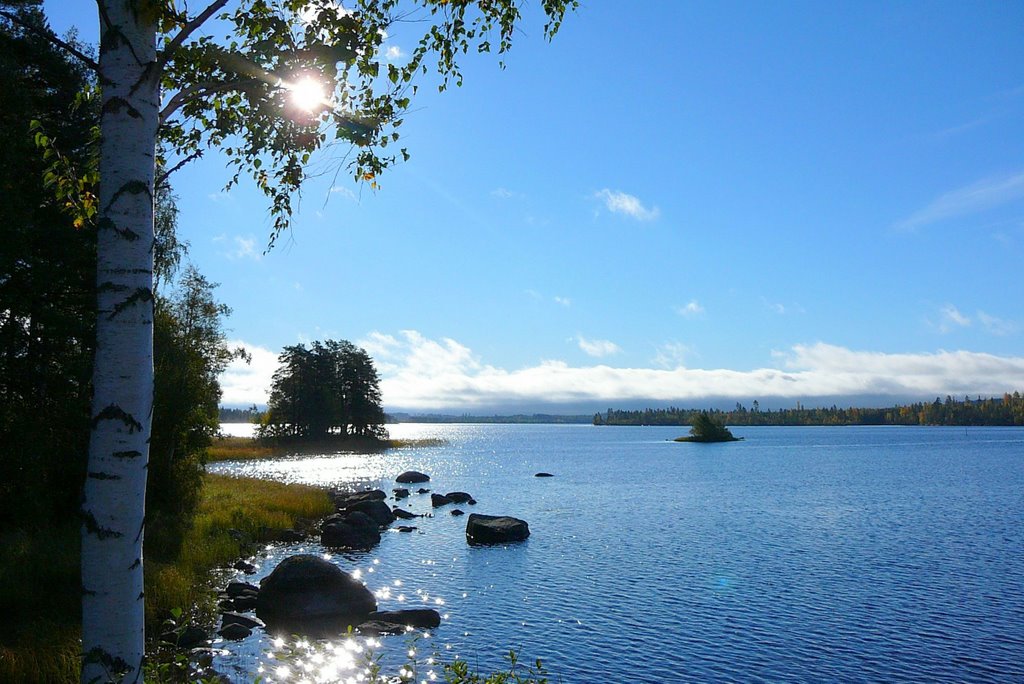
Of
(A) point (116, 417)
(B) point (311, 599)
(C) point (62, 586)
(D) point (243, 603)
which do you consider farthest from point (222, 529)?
(A) point (116, 417)

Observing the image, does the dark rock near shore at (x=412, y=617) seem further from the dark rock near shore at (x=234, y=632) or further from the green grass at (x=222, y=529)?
the green grass at (x=222, y=529)

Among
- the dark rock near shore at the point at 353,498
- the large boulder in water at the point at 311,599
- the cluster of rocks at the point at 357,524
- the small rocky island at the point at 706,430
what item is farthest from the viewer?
the small rocky island at the point at 706,430

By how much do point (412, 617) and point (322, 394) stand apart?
106m

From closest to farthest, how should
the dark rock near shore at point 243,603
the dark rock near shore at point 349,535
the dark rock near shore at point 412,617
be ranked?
the dark rock near shore at point 412,617 → the dark rock near shore at point 243,603 → the dark rock near shore at point 349,535

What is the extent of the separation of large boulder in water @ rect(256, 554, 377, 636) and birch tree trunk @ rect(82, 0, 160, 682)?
1751cm

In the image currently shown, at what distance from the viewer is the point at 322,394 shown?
124 meters

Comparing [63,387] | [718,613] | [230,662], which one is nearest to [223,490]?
[63,387]

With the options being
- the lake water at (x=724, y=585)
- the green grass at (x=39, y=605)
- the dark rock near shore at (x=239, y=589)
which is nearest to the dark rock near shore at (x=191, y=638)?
the lake water at (x=724, y=585)

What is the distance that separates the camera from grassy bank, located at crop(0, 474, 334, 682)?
1339cm

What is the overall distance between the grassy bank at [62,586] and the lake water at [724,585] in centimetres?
262

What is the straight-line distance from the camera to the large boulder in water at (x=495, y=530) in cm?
3775

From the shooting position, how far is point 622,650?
774 inches

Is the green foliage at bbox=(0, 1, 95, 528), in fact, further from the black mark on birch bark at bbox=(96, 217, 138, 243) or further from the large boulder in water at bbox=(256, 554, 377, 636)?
the black mark on birch bark at bbox=(96, 217, 138, 243)

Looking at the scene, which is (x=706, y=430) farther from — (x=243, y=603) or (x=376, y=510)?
(x=243, y=603)
